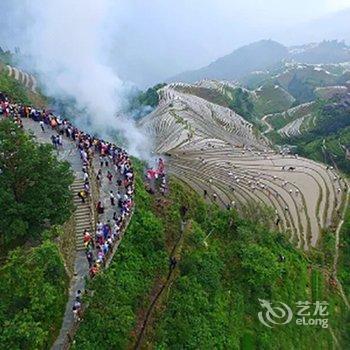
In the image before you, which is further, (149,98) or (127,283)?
(149,98)

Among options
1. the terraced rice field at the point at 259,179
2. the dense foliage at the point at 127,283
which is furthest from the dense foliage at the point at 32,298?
the terraced rice field at the point at 259,179

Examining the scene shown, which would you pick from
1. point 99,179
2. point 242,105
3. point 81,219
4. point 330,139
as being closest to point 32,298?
point 81,219

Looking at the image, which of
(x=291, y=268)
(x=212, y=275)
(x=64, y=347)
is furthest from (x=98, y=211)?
(x=291, y=268)

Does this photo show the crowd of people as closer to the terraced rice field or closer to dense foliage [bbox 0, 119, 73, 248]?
dense foliage [bbox 0, 119, 73, 248]

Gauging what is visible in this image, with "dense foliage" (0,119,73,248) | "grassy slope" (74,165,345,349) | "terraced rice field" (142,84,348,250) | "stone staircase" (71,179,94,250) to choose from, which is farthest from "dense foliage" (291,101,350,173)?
"dense foliage" (0,119,73,248)

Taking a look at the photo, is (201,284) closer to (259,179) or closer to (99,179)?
(99,179)

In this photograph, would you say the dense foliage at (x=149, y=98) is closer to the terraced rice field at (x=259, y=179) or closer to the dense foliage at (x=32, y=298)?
the terraced rice field at (x=259, y=179)
